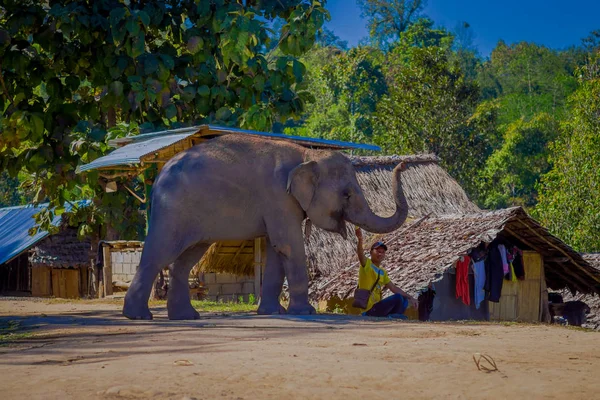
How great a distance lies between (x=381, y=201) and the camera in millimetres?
19328

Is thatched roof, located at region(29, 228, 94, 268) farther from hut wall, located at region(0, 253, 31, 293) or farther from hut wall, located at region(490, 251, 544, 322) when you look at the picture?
hut wall, located at region(490, 251, 544, 322)

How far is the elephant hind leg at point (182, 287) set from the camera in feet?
34.2

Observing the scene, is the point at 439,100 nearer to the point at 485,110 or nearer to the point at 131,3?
the point at 485,110

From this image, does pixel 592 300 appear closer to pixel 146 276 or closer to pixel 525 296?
pixel 525 296

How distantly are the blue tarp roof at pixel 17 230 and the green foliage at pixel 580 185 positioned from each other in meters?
13.0

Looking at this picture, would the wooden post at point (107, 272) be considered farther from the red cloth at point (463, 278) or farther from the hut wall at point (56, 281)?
the hut wall at point (56, 281)

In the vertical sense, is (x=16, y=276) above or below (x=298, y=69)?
below

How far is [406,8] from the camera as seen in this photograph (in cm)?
6203

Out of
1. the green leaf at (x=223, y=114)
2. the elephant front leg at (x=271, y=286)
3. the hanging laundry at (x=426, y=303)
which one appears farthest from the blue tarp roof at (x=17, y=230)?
the elephant front leg at (x=271, y=286)

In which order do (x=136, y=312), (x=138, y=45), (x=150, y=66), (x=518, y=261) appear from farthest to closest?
(x=518, y=261), (x=150, y=66), (x=138, y=45), (x=136, y=312)

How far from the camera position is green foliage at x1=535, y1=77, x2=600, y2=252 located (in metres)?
24.4

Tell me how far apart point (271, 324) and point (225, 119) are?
5.64m

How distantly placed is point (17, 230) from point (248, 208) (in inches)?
826

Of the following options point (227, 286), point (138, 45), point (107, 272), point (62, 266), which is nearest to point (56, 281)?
point (62, 266)
